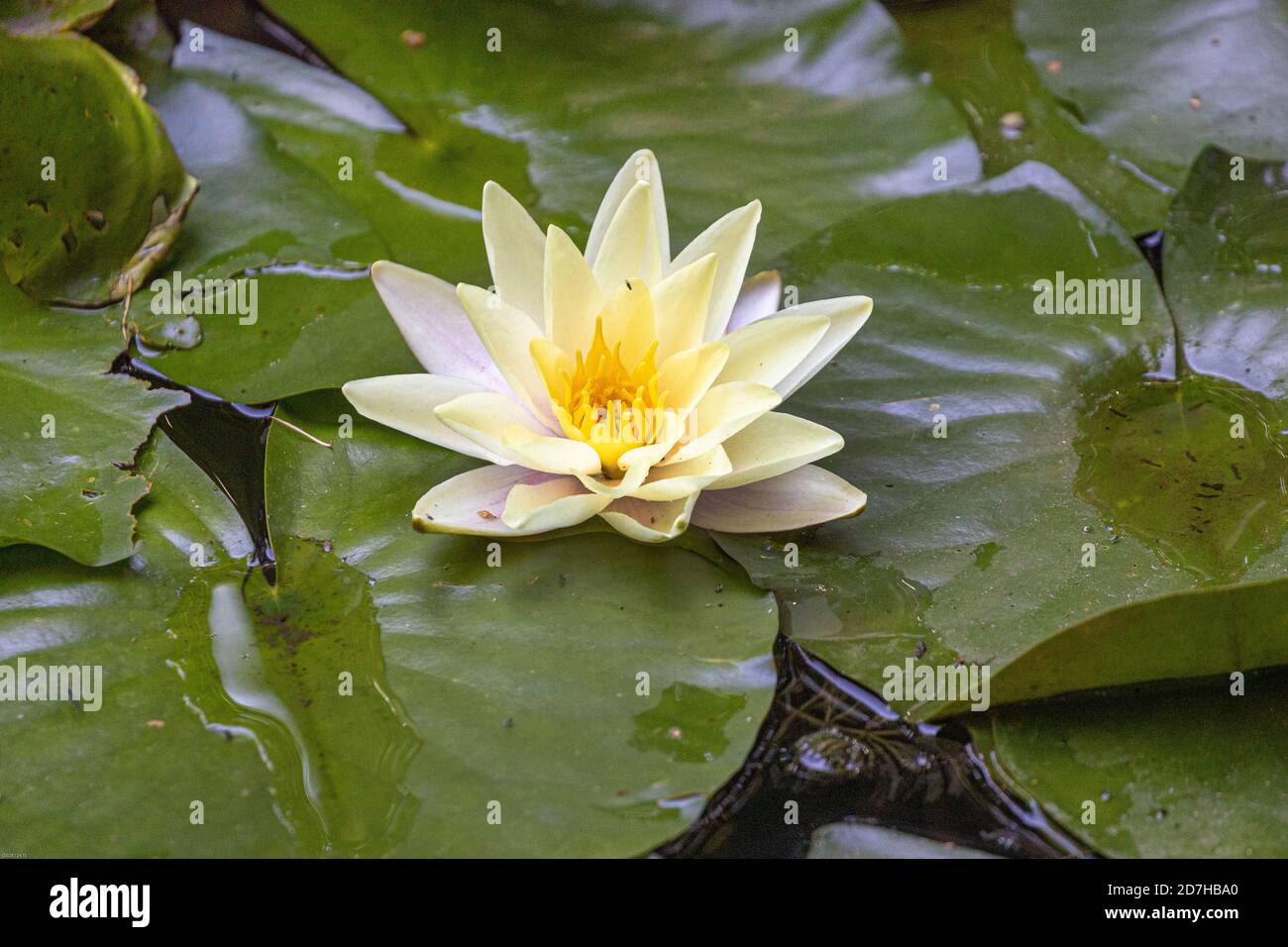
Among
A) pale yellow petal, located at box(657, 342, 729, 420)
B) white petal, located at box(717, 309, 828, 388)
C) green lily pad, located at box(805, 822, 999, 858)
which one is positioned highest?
white petal, located at box(717, 309, 828, 388)

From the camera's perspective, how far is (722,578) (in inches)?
69.7

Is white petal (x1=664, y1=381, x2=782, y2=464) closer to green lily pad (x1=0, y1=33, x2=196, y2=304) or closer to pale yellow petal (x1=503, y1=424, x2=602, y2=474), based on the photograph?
pale yellow petal (x1=503, y1=424, x2=602, y2=474)

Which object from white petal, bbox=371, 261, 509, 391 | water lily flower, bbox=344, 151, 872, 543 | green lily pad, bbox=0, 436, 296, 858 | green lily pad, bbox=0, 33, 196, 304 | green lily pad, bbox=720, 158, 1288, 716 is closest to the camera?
green lily pad, bbox=0, 436, 296, 858

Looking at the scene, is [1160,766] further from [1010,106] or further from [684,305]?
[1010,106]

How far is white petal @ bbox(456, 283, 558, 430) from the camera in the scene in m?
1.70

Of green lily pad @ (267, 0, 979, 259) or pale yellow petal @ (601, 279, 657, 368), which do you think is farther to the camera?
green lily pad @ (267, 0, 979, 259)

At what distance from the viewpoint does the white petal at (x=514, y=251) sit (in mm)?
1864

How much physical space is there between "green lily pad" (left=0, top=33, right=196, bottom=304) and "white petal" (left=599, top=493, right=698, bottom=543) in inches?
46.8

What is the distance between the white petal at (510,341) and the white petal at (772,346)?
1.09ft

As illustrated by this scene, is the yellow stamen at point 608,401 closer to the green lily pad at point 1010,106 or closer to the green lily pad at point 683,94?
the green lily pad at point 683,94

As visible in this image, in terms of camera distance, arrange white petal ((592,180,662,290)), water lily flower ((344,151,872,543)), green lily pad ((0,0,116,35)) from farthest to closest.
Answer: green lily pad ((0,0,116,35)) < white petal ((592,180,662,290)) < water lily flower ((344,151,872,543))

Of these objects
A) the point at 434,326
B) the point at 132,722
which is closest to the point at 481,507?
the point at 434,326
